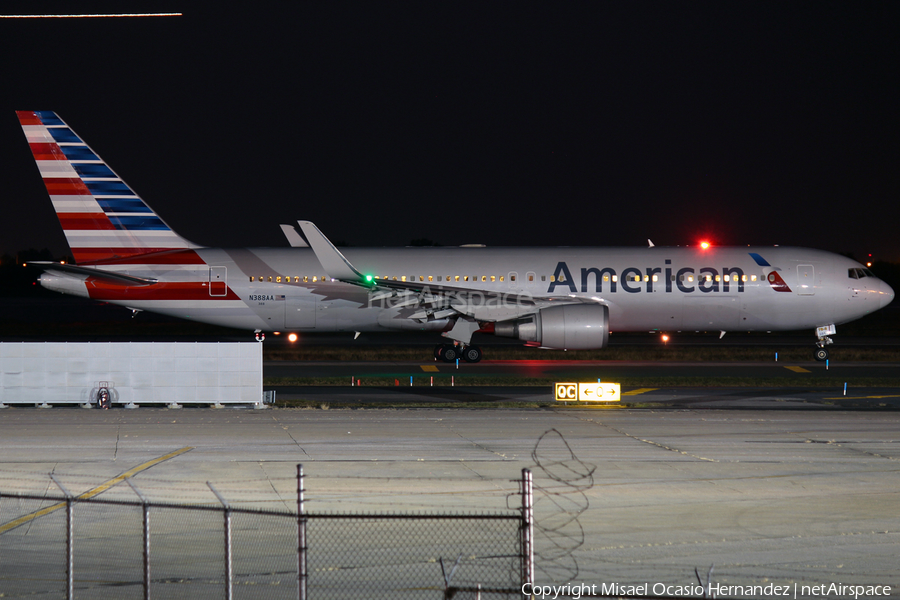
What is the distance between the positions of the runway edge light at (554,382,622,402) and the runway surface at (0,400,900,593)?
102cm

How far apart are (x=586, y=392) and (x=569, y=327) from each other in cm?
730

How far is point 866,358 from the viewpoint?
114 ft

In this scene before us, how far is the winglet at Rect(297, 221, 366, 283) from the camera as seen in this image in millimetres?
30047

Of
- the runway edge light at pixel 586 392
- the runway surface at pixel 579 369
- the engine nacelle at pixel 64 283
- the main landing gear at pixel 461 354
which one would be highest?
the engine nacelle at pixel 64 283

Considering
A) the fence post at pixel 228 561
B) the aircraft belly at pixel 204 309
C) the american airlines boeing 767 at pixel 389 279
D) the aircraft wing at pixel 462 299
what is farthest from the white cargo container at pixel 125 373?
the fence post at pixel 228 561

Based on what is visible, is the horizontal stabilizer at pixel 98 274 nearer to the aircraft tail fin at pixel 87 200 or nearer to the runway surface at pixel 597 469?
the aircraft tail fin at pixel 87 200

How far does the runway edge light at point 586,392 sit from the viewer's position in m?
23.1

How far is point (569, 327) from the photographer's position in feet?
99.8

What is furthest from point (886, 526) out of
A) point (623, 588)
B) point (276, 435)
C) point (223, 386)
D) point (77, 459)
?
point (223, 386)

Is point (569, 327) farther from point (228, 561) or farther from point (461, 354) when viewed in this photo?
point (228, 561)

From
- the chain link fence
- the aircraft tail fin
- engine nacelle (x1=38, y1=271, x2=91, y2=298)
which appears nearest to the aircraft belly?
engine nacelle (x1=38, y1=271, x2=91, y2=298)

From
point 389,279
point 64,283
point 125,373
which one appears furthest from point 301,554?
point 64,283

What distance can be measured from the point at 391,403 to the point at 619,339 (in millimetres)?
27027

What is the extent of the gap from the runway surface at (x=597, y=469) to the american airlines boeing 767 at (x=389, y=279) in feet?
39.2
